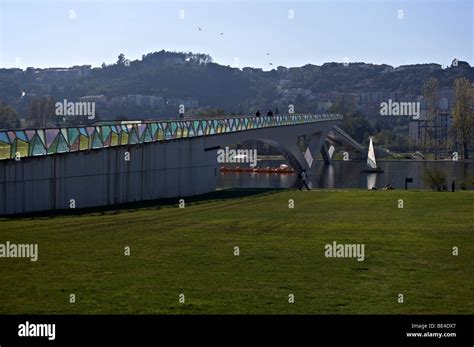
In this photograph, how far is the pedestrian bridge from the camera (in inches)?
862

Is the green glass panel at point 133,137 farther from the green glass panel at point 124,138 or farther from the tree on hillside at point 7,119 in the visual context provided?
the tree on hillside at point 7,119

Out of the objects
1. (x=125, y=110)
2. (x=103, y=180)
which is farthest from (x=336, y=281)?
(x=125, y=110)

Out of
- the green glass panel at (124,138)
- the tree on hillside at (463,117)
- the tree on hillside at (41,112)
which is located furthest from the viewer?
the tree on hillside at (463,117)

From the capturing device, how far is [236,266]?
12.8 m

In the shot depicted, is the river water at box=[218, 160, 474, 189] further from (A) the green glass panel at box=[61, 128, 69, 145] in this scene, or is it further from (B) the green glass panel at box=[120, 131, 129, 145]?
(A) the green glass panel at box=[61, 128, 69, 145]

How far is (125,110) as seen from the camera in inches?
6905

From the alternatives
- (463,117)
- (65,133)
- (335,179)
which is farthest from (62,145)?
(463,117)

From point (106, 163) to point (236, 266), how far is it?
48.3ft

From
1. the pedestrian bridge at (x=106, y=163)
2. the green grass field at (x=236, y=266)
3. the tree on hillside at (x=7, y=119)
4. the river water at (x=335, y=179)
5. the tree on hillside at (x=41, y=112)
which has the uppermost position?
the tree on hillside at (x=41, y=112)

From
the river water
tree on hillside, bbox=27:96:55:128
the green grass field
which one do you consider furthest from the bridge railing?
tree on hillside, bbox=27:96:55:128

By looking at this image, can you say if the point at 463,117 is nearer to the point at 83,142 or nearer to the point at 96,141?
the point at 96,141

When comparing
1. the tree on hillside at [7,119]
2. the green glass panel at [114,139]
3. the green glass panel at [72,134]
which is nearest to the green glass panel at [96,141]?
the green glass panel at [72,134]

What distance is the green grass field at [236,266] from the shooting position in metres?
10.4
